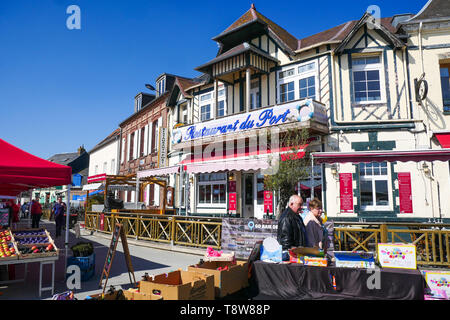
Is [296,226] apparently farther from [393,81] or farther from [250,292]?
[393,81]

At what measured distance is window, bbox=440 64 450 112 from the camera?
35.7 ft

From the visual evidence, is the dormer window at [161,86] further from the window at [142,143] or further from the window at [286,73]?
the window at [286,73]

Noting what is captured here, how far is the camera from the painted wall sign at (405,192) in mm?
10242

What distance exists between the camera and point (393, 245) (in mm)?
4672

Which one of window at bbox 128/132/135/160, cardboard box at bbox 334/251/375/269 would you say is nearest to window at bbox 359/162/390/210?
cardboard box at bbox 334/251/375/269

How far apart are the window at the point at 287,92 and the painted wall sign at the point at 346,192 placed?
13.4 feet

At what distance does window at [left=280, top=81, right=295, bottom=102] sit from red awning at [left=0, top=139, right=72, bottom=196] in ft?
31.0

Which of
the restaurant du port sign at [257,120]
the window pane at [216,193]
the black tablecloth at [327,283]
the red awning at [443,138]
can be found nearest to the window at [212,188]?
the window pane at [216,193]

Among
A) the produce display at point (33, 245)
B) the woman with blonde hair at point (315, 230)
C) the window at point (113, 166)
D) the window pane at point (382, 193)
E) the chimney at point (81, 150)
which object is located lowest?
the produce display at point (33, 245)

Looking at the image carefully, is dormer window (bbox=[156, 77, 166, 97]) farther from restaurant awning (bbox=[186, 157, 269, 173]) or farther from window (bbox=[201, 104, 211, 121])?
restaurant awning (bbox=[186, 157, 269, 173])

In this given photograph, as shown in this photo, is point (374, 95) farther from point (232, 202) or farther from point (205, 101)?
point (205, 101)

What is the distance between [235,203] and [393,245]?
9.89m

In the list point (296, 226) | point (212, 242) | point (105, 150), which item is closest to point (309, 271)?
point (296, 226)

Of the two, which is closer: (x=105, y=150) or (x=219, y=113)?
(x=219, y=113)
